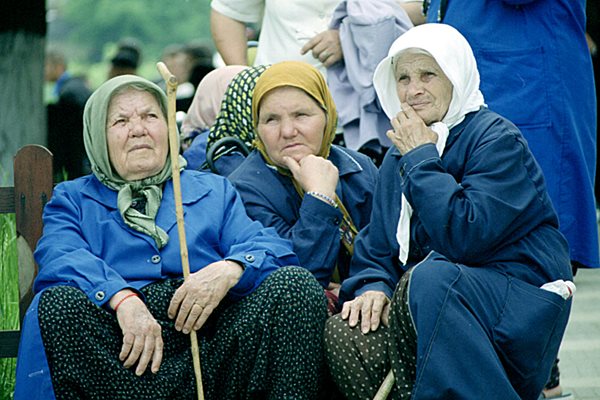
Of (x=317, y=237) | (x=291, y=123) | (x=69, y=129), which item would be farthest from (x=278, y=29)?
(x=69, y=129)

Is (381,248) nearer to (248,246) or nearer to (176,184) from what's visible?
(248,246)

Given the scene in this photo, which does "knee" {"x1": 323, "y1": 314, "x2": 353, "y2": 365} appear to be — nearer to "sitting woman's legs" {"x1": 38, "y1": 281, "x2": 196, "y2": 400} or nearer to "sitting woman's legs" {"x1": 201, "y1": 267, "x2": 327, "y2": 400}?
"sitting woman's legs" {"x1": 201, "y1": 267, "x2": 327, "y2": 400}

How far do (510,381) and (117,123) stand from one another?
1.62 meters

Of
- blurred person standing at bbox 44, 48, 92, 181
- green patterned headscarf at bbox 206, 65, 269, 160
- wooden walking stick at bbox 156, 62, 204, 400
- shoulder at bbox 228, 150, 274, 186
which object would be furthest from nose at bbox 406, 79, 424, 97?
blurred person standing at bbox 44, 48, 92, 181

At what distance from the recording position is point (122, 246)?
3.75m

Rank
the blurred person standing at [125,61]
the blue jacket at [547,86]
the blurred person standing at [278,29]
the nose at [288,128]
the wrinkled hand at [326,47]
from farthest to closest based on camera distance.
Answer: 1. the blurred person standing at [125,61]
2. the blurred person standing at [278,29]
3. the wrinkled hand at [326,47]
4. the blue jacket at [547,86]
5. the nose at [288,128]

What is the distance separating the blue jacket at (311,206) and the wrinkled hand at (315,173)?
7cm

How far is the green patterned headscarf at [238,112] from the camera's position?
4578 mm

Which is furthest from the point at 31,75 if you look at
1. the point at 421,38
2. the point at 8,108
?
the point at 421,38

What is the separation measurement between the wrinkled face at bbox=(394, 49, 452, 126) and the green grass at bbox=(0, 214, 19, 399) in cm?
191

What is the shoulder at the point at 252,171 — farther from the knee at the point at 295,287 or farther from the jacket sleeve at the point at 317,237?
the knee at the point at 295,287

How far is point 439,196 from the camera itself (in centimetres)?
348

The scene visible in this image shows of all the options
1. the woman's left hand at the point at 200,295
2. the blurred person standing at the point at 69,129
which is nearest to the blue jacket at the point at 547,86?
the woman's left hand at the point at 200,295

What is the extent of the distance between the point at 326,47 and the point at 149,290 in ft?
5.69
